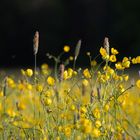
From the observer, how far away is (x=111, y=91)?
353 cm

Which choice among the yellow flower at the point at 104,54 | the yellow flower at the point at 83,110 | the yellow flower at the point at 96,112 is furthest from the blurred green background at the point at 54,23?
the yellow flower at the point at 83,110

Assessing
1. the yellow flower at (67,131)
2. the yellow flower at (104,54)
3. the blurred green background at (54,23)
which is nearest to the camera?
the yellow flower at (67,131)

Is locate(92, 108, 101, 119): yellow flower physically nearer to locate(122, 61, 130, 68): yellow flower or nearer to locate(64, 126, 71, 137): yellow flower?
locate(64, 126, 71, 137): yellow flower

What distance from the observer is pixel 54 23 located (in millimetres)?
21922

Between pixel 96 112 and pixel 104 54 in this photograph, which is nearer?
pixel 96 112

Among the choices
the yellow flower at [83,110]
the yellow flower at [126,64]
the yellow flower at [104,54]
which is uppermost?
the yellow flower at [104,54]

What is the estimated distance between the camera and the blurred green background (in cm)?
2122

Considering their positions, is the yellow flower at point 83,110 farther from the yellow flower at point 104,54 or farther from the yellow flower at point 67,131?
the yellow flower at point 104,54

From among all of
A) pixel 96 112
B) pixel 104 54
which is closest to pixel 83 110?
pixel 96 112

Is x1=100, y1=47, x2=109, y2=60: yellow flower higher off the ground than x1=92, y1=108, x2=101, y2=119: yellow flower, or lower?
higher

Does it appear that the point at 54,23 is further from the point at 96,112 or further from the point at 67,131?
the point at 67,131

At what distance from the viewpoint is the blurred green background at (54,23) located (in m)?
21.2

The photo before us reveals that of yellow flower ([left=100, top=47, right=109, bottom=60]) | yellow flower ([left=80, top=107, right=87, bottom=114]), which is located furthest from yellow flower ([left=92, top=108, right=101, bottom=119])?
yellow flower ([left=100, top=47, right=109, bottom=60])

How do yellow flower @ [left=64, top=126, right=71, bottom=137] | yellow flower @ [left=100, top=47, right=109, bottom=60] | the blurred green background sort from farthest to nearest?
1. the blurred green background
2. yellow flower @ [left=100, top=47, right=109, bottom=60]
3. yellow flower @ [left=64, top=126, right=71, bottom=137]
